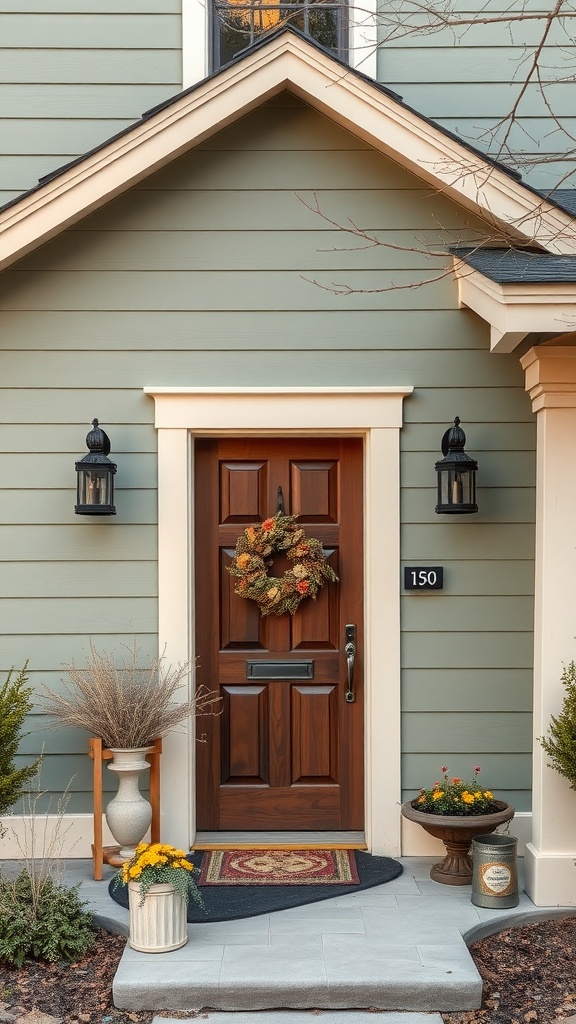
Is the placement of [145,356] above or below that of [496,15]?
below

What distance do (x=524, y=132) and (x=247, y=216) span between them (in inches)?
65.2

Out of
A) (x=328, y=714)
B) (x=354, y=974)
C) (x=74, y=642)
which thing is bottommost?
(x=354, y=974)

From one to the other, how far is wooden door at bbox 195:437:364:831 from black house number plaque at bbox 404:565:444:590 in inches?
12.0

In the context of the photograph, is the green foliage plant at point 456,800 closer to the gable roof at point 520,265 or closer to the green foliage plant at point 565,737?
the green foliage plant at point 565,737

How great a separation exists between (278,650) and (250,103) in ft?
8.73

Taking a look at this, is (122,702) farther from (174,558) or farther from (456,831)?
(456,831)

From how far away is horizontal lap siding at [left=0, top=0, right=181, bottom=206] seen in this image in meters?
5.01

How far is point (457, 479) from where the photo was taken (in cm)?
447

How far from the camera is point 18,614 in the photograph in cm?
465

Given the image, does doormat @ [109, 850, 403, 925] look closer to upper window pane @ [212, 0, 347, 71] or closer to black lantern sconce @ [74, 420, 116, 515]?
black lantern sconce @ [74, 420, 116, 515]

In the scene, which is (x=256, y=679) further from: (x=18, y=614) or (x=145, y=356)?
(x=145, y=356)

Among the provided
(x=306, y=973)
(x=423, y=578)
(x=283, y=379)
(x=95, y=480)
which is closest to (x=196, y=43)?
(x=283, y=379)

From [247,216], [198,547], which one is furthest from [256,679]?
[247,216]

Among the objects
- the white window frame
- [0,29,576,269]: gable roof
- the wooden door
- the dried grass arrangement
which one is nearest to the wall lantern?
the wooden door
